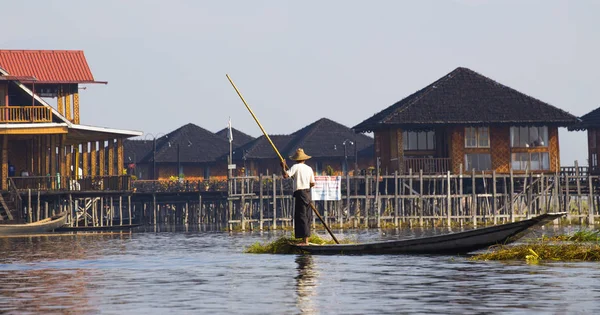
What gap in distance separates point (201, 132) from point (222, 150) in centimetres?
442

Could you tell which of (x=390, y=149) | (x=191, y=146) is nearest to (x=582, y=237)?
(x=390, y=149)

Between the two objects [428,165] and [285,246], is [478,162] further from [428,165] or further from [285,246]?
[285,246]

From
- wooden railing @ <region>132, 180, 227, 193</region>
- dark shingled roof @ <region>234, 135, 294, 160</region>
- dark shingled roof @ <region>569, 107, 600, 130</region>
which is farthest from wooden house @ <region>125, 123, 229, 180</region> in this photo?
dark shingled roof @ <region>569, 107, 600, 130</region>

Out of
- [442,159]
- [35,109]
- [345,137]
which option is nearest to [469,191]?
[442,159]

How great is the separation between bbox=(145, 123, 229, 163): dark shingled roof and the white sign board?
3880 centimetres

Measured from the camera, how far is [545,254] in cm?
1923

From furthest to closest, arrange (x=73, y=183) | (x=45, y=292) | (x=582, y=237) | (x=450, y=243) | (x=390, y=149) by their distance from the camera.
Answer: (x=390, y=149) < (x=73, y=183) < (x=582, y=237) < (x=450, y=243) < (x=45, y=292)

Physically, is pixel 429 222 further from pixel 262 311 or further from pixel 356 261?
pixel 262 311

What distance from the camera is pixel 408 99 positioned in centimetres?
5447

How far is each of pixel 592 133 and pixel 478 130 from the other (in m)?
7.84

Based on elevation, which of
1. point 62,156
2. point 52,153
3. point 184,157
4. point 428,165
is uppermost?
point 184,157

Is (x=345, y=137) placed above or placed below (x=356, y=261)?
above

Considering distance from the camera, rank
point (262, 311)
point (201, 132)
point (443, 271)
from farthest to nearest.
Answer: point (201, 132)
point (443, 271)
point (262, 311)

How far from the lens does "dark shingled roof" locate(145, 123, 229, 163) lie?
85.7m
